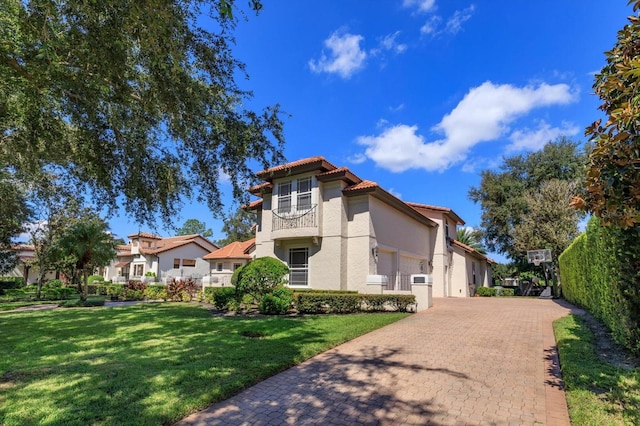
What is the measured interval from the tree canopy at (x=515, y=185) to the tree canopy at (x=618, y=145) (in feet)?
93.8

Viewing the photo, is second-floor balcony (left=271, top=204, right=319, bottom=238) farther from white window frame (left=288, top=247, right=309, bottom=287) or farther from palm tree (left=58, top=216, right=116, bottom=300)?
palm tree (left=58, top=216, right=116, bottom=300)

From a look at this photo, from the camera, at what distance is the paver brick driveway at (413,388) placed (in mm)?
4445

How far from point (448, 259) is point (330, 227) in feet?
45.7

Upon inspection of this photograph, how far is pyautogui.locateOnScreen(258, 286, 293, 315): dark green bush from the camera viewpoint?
13.4 meters

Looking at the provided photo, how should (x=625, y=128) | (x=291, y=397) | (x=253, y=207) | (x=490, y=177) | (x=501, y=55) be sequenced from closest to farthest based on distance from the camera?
(x=625, y=128) → (x=291, y=397) → (x=501, y=55) → (x=253, y=207) → (x=490, y=177)

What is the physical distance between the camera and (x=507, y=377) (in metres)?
6.01

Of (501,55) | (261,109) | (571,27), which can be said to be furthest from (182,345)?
(501,55)

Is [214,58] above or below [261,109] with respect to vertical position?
above

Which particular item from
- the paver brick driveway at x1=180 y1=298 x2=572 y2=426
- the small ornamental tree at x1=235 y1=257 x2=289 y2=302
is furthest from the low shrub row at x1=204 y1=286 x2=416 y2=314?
the paver brick driveway at x1=180 y1=298 x2=572 y2=426

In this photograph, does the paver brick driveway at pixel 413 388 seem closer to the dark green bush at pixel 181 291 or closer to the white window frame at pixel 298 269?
the white window frame at pixel 298 269

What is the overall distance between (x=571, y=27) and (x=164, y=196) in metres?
11.9

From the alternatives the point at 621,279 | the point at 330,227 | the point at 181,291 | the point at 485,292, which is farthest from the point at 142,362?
the point at 485,292

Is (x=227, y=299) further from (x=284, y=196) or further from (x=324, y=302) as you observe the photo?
(x=284, y=196)

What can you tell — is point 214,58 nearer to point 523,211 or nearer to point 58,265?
point 523,211
